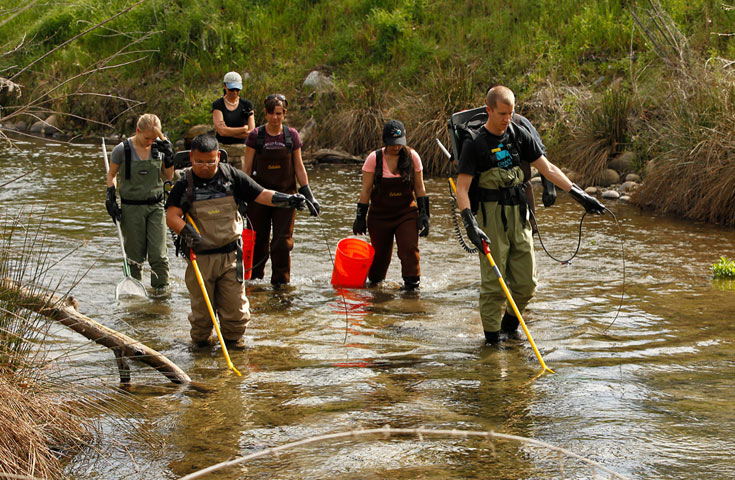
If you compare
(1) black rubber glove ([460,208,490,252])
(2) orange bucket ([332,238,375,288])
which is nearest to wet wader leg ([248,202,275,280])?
(2) orange bucket ([332,238,375,288])

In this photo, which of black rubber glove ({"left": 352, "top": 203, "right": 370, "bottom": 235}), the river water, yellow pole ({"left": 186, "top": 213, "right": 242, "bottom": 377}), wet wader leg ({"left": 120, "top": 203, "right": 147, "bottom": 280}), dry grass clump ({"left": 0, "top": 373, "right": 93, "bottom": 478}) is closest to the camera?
dry grass clump ({"left": 0, "top": 373, "right": 93, "bottom": 478})

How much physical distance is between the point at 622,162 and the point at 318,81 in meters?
8.90

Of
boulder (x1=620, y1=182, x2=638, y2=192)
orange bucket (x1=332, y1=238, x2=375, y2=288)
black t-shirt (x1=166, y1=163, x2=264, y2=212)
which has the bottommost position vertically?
orange bucket (x1=332, y1=238, x2=375, y2=288)

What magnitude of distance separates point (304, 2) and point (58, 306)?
20446 millimetres

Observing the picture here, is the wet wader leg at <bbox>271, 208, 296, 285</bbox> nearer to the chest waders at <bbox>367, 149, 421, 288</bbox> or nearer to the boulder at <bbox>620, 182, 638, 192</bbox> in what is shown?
the chest waders at <bbox>367, 149, 421, 288</bbox>

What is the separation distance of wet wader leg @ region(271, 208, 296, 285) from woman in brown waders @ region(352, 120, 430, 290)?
2.44ft

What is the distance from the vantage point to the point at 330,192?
1493 centimetres

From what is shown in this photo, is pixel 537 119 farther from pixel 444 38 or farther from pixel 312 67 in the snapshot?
pixel 312 67

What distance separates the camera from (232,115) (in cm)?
970

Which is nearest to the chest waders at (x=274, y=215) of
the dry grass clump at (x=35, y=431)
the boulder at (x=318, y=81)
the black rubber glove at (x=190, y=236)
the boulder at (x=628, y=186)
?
the black rubber glove at (x=190, y=236)

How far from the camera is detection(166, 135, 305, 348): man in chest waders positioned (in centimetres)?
630

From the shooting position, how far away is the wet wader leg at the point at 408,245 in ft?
27.6

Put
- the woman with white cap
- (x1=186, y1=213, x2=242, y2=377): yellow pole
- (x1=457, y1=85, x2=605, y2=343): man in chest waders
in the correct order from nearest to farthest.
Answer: (x1=186, y1=213, x2=242, y2=377): yellow pole
(x1=457, y1=85, x2=605, y2=343): man in chest waders
the woman with white cap

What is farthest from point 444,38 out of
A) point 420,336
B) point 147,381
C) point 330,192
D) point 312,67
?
point 147,381
